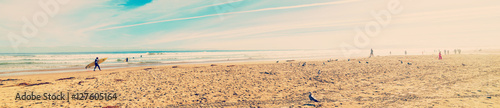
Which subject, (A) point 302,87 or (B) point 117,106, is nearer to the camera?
(B) point 117,106

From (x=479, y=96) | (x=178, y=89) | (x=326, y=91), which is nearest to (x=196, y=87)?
(x=178, y=89)

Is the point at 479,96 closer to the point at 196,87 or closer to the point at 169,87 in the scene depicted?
the point at 196,87

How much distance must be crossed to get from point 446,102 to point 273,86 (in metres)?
6.83

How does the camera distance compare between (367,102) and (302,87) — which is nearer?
(367,102)

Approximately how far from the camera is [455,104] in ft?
22.0

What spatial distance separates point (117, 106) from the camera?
785 cm

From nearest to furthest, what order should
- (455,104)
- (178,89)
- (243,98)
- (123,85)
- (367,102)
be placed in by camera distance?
(455,104) → (367,102) → (243,98) → (178,89) → (123,85)

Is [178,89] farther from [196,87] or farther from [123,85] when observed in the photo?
[123,85]

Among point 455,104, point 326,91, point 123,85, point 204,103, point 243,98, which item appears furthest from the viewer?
point 123,85

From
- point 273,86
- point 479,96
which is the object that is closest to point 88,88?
point 273,86

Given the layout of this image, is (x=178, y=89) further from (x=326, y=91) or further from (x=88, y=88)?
(x=326, y=91)

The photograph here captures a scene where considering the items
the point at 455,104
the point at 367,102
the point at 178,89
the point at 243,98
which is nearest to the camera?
the point at 455,104

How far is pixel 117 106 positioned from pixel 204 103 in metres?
3.32

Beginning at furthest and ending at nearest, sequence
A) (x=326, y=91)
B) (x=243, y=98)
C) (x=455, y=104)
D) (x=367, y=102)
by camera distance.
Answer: (x=326, y=91), (x=243, y=98), (x=367, y=102), (x=455, y=104)
